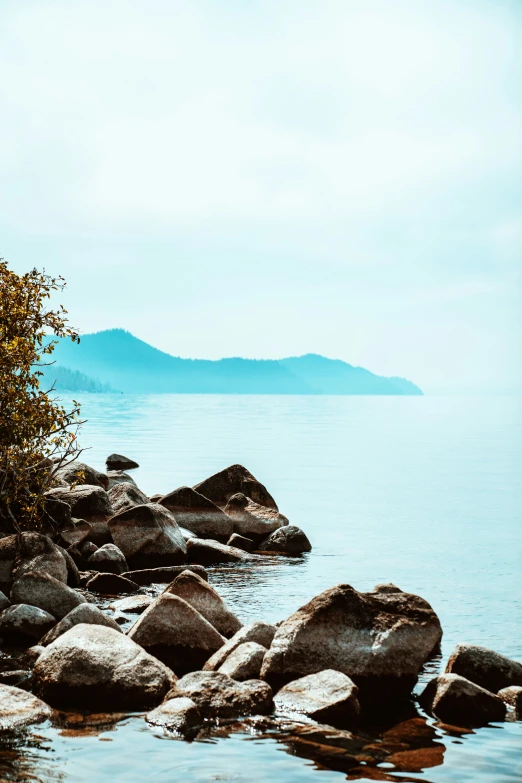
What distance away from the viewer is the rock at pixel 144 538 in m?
20.2

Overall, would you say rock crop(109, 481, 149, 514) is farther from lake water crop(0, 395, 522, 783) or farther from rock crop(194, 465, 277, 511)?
lake water crop(0, 395, 522, 783)

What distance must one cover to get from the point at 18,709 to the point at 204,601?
4296mm

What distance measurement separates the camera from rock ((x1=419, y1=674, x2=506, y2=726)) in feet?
35.2

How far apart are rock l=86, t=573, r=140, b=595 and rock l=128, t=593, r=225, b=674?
533 cm

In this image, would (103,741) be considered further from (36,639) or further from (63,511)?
(63,511)

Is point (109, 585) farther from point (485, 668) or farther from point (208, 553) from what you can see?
point (485, 668)

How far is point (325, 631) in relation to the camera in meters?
11.6

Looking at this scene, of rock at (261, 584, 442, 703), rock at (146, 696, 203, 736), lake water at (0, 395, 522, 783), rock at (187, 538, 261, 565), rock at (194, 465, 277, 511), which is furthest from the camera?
rock at (194, 465, 277, 511)

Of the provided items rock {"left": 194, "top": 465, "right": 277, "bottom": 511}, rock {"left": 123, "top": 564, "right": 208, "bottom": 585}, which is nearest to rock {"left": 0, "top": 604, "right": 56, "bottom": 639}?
rock {"left": 123, "top": 564, "right": 208, "bottom": 585}

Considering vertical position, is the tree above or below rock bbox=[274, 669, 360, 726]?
above

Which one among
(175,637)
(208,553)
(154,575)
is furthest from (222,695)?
(208,553)

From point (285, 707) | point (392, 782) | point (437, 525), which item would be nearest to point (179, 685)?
point (285, 707)

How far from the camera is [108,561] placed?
1934cm

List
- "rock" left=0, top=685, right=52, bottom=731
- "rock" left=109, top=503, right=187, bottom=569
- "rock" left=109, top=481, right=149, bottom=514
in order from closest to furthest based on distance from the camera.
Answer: "rock" left=0, top=685, right=52, bottom=731 → "rock" left=109, top=503, right=187, bottom=569 → "rock" left=109, top=481, right=149, bottom=514
